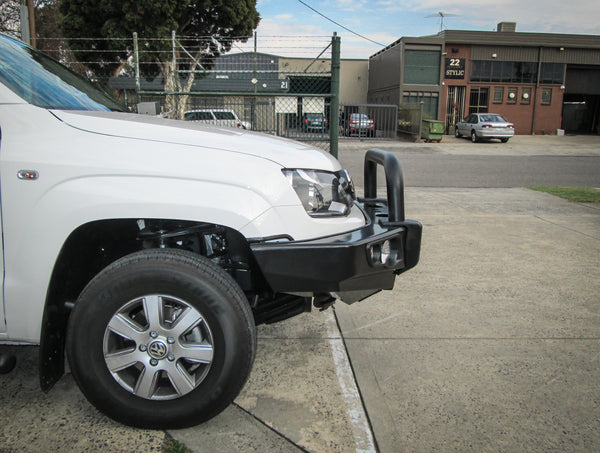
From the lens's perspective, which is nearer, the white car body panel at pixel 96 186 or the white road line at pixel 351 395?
the white car body panel at pixel 96 186

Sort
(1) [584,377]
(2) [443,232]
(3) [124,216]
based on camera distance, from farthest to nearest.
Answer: (2) [443,232] < (1) [584,377] < (3) [124,216]

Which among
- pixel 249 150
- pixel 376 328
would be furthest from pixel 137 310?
pixel 376 328

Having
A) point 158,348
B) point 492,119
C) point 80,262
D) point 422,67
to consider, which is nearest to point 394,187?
point 158,348

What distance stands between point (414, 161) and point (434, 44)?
1927 centimetres

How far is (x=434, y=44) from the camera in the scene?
33.2 metres

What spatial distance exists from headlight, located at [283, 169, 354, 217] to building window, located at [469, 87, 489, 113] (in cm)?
3533

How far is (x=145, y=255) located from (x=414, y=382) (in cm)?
169

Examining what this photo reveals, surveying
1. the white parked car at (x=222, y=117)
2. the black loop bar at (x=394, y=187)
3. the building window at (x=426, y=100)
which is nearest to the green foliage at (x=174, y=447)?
the black loop bar at (x=394, y=187)

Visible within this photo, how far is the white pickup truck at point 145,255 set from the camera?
2.22m

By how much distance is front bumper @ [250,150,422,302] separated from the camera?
2.30 m

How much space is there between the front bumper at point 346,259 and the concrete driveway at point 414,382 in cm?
65

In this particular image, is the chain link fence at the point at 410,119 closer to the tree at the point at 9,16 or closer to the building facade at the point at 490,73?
the building facade at the point at 490,73

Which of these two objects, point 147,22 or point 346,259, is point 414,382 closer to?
point 346,259

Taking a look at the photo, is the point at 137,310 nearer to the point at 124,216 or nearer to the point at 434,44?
the point at 124,216
